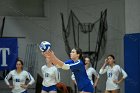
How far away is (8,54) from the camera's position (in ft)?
37.9

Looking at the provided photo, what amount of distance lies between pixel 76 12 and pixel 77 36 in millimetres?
1025

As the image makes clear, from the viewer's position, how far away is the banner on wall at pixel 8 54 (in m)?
11.5

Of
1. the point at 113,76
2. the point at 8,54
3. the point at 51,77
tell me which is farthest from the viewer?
the point at 8,54

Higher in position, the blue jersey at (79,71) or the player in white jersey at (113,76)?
the blue jersey at (79,71)

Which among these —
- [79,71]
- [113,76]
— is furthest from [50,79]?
[79,71]

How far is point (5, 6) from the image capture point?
1370cm

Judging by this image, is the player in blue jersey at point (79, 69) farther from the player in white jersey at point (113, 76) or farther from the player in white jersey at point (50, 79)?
the player in white jersey at point (113, 76)

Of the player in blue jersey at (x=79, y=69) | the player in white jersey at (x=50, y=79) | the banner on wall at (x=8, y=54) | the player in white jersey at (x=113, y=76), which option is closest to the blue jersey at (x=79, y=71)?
the player in blue jersey at (x=79, y=69)

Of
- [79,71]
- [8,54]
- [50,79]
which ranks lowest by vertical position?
[50,79]

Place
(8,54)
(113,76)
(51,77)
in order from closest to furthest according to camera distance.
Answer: (51,77), (113,76), (8,54)

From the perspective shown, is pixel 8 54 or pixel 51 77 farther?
pixel 8 54

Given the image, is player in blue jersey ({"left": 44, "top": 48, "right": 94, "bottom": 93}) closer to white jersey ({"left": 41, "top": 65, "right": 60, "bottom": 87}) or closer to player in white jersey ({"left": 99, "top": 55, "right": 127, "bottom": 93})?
white jersey ({"left": 41, "top": 65, "right": 60, "bottom": 87})

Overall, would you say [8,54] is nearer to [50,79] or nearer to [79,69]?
[50,79]

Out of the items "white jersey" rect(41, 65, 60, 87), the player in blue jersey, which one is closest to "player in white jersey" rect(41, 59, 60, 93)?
"white jersey" rect(41, 65, 60, 87)
